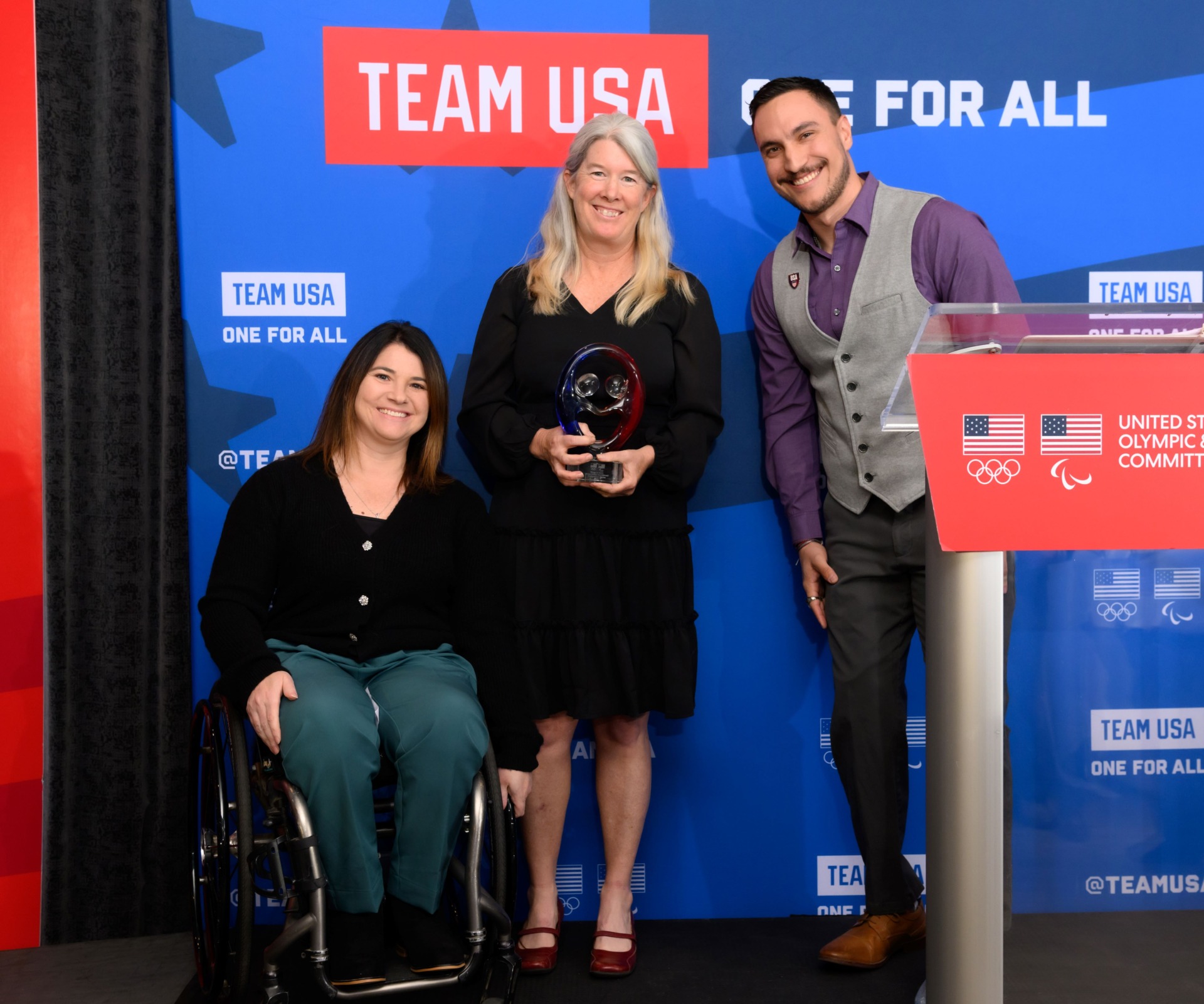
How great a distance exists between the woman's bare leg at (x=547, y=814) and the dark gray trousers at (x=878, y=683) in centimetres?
61

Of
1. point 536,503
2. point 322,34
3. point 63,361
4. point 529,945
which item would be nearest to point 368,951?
point 529,945

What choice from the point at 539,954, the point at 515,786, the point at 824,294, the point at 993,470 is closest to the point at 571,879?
the point at 539,954

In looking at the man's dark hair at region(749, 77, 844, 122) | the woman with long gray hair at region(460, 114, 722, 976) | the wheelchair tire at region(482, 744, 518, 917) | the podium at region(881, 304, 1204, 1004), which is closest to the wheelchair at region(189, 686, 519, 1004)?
the wheelchair tire at region(482, 744, 518, 917)

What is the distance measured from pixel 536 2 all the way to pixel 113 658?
1890 mm

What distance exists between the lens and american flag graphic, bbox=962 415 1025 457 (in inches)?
44.3

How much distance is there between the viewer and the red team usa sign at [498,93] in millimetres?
2473

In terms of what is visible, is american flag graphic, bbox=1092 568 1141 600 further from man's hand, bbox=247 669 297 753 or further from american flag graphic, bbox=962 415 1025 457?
man's hand, bbox=247 669 297 753

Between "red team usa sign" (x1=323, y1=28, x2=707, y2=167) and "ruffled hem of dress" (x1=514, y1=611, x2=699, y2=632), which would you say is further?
"red team usa sign" (x1=323, y1=28, x2=707, y2=167)

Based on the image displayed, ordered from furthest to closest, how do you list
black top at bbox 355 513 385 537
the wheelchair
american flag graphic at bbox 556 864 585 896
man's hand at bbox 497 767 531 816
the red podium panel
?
american flag graphic at bbox 556 864 585 896 < black top at bbox 355 513 385 537 < man's hand at bbox 497 767 531 816 < the wheelchair < the red podium panel

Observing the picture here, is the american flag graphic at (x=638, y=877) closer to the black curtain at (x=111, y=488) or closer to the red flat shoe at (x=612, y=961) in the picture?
the red flat shoe at (x=612, y=961)

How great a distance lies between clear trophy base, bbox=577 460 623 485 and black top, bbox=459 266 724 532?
0.10 meters

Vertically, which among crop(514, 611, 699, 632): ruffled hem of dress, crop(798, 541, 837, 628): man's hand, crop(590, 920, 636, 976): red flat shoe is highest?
crop(798, 541, 837, 628): man's hand

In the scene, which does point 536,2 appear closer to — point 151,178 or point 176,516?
point 151,178

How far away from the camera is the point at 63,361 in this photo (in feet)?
7.88
